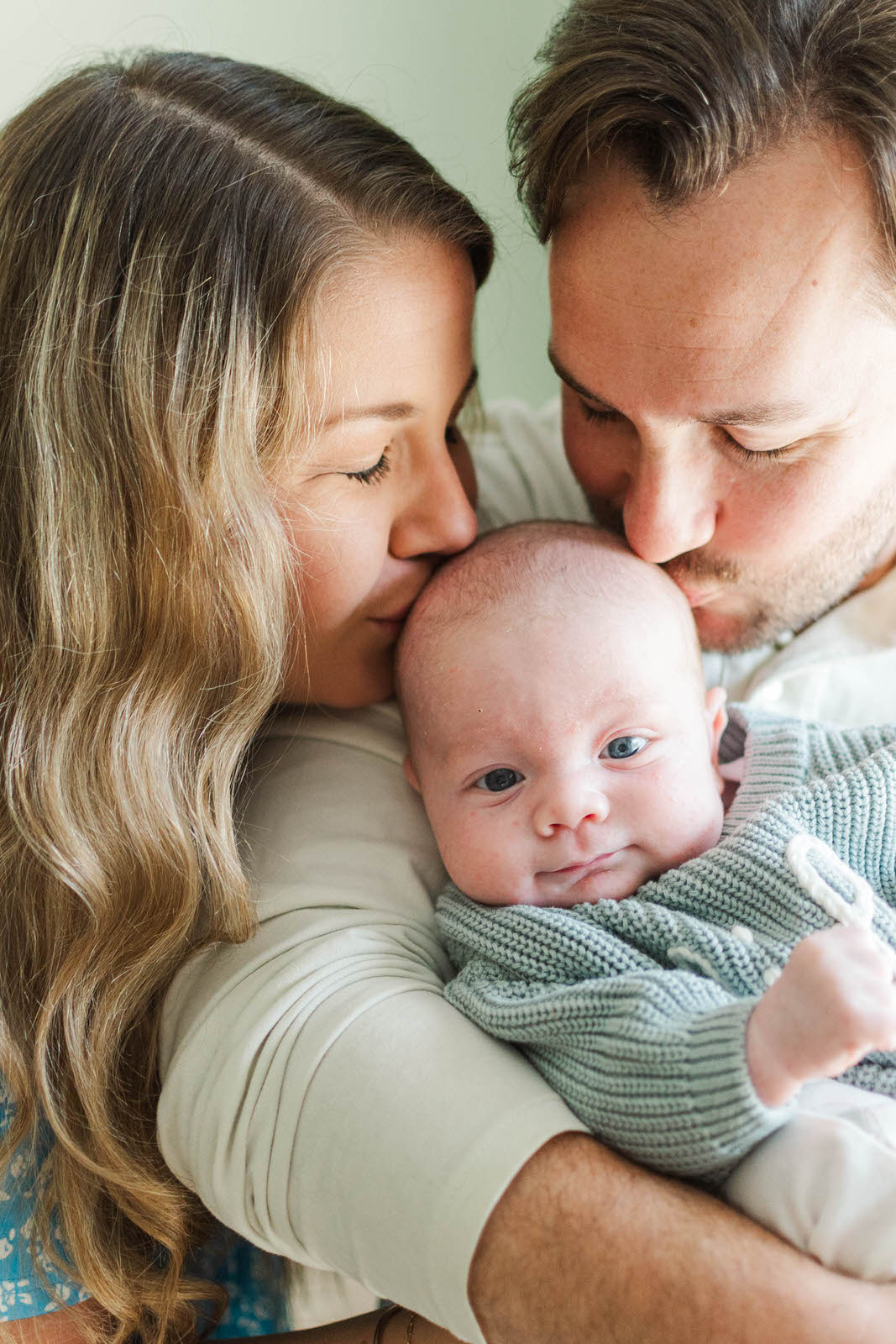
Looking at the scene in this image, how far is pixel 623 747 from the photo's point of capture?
1309 millimetres

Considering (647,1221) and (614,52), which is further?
(614,52)

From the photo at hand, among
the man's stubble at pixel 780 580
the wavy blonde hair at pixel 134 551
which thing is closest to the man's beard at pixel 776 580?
the man's stubble at pixel 780 580

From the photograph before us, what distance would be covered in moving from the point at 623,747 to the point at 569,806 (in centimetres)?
11

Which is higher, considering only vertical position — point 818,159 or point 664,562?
point 818,159

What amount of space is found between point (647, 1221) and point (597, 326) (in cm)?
95

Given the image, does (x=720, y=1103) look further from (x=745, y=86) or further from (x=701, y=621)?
(x=745, y=86)

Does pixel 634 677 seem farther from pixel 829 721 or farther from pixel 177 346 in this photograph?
pixel 177 346

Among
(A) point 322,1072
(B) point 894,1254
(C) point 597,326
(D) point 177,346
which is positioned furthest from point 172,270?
(B) point 894,1254

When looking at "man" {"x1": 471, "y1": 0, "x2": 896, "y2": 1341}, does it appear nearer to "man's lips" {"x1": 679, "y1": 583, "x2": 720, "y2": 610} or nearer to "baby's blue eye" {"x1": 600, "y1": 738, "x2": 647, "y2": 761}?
"man's lips" {"x1": 679, "y1": 583, "x2": 720, "y2": 610}


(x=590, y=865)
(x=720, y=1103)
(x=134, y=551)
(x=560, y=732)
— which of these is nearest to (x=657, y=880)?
(x=590, y=865)

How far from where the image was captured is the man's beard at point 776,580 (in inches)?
61.4

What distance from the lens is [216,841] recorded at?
4.35ft

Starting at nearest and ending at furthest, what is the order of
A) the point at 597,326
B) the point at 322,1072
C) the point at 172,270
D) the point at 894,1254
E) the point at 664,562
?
the point at 894,1254, the point at 322,1072, the point at 172,270, the point at 597,326, the point at 664,562

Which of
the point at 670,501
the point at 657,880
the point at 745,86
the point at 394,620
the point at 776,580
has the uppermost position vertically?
the point at 745,86
